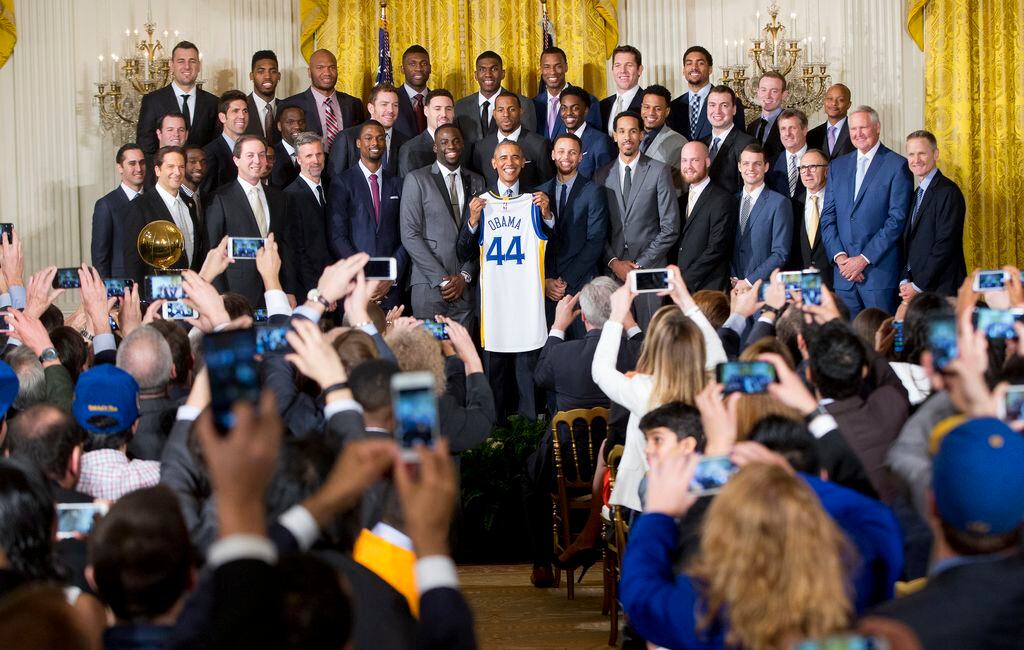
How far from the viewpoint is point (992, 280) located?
432cm

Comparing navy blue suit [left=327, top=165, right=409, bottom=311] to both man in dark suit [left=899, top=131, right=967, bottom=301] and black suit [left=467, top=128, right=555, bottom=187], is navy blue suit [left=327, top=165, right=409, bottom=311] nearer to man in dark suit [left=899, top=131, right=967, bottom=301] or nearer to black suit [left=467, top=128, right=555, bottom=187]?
black suit [left=467, top=128, right=555, bottom=187]

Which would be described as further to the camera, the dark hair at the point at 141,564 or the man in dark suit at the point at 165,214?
the man in dark suit at the point at 165,214

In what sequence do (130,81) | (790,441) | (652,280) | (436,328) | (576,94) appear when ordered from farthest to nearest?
(130,81)
(576,94)
(436,328)
(652,280)
(790,441)

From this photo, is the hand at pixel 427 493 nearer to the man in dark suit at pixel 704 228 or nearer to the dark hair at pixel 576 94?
the man in dark suit at pixel 704 228

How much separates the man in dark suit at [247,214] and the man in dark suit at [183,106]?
1.44 meters

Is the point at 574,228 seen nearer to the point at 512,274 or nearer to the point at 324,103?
the point at 512,274

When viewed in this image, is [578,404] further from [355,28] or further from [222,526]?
[355,28]

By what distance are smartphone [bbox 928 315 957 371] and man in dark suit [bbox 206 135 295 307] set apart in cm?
527

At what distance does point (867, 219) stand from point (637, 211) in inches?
57.0

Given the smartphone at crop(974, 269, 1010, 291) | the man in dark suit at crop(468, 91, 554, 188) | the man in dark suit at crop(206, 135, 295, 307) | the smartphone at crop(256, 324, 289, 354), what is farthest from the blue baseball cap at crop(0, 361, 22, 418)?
the man in dark suit at crop(468, 91, 554, 188)

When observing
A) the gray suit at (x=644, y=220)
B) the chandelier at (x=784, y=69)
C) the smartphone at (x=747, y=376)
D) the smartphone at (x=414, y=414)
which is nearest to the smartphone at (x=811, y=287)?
the smartphone at (x=747, y=376)

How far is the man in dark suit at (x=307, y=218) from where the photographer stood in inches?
319

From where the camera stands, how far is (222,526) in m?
1.54

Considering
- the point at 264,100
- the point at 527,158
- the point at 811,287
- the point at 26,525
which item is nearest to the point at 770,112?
the point at 527,158
